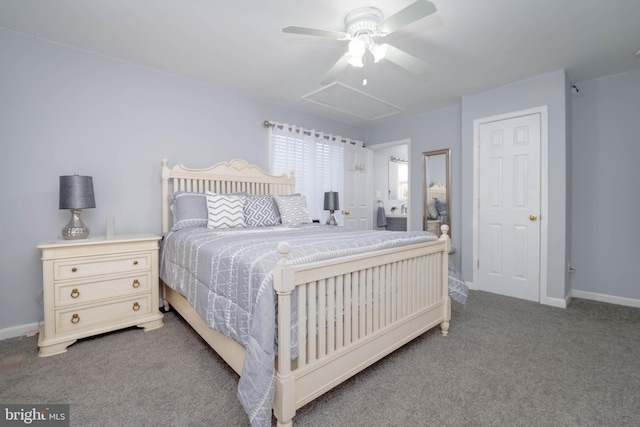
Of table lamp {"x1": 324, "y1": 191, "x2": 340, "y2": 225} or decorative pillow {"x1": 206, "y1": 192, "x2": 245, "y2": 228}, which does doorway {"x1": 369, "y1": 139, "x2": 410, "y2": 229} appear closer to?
table lamp {"x1": 324, "y1": 191, "x2": 340, "y2": 225}

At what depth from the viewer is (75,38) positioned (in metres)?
2.34

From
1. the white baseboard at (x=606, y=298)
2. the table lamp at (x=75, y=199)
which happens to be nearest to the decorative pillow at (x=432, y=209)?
the white baseboard at (x=606, y=298)

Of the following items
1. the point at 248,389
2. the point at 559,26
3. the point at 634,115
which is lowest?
the point at 248,389

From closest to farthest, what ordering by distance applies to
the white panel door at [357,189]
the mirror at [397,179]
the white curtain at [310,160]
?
the white curtain at [310,160] → the white panel door at [357,189] → the mirror at [397,179]

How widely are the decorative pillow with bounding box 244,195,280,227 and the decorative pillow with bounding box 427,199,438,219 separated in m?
2.40

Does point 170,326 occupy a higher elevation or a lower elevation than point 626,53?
lower

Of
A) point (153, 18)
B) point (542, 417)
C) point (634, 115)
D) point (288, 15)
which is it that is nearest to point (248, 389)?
point (542, 417)

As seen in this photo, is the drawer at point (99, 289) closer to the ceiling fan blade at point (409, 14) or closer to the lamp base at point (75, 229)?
the lamp base at point (75, 229)

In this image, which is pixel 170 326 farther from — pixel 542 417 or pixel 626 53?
pixel 626 53

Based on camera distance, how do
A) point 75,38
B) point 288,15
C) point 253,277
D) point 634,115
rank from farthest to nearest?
point 634,115 → point 75,38 → point 288,15 → point 253,277

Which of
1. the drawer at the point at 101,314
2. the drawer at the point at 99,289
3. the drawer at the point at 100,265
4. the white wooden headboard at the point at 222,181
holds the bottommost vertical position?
the drawer at the point at 101,314

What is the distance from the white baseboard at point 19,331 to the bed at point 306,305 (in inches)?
43.7

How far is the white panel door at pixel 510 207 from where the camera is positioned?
10.3 feet

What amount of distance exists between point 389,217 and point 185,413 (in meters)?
4.51
